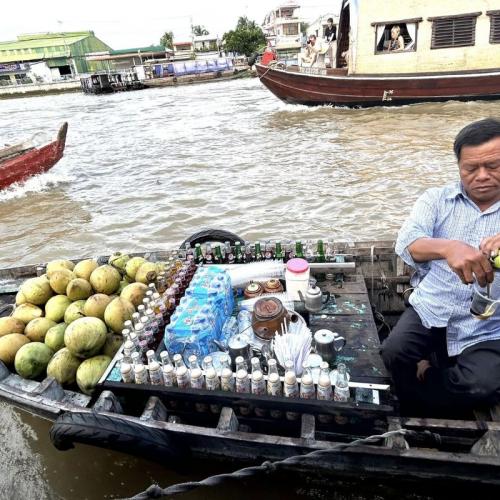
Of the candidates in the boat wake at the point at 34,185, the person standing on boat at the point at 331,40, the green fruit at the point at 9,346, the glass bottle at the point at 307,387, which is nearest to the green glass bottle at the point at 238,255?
the glass bottle at the point at 307,387

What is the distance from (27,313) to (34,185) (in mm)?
8773

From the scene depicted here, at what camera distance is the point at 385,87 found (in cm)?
1506

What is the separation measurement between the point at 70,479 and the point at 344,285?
2.68 meters

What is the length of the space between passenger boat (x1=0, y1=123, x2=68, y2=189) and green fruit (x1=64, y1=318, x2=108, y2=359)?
28.8 ft

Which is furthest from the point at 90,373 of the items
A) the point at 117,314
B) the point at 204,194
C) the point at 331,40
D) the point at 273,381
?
the point at 331,40

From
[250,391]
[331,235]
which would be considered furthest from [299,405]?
[331,235]

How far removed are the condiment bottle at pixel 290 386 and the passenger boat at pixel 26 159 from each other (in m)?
10.2

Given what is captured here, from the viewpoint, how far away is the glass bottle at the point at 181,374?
94.7 inches

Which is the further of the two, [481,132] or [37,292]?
[37,292]

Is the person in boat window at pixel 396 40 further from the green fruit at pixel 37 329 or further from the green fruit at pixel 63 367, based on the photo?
the green fruit at pixel 63 367

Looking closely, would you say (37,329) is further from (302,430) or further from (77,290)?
(302,430)

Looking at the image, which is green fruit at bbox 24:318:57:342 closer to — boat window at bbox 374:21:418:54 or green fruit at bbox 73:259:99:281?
green fruit at bbox 73:259:99:281

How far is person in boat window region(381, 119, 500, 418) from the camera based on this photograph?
2105 millimetres

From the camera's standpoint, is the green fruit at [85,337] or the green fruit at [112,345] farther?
the green fruit at [112,345]
